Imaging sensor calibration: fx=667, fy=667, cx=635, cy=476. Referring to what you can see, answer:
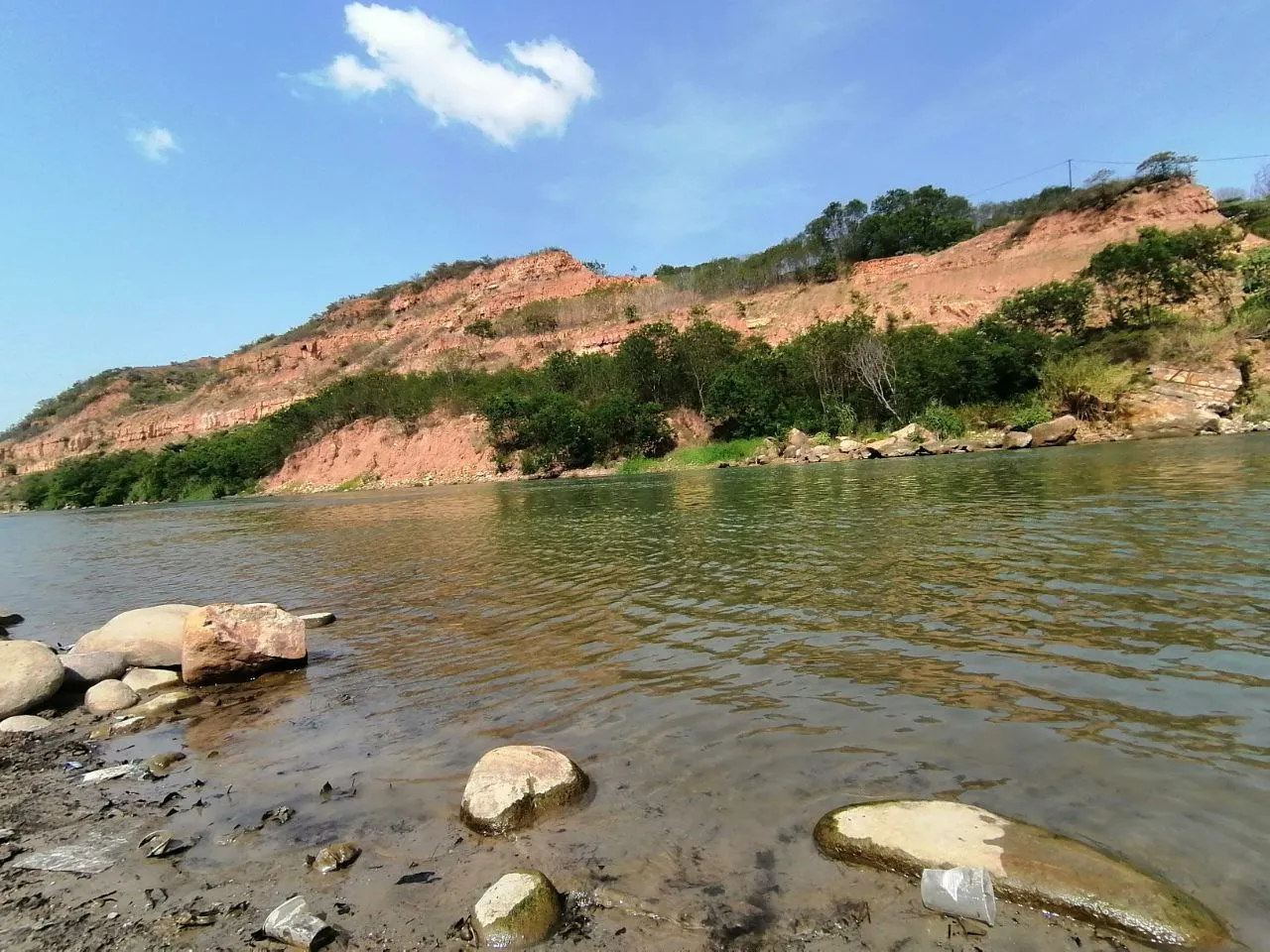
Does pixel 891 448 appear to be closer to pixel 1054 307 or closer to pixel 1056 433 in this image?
pixel 1056 433

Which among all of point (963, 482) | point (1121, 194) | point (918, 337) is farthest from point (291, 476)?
point (1121, 194)

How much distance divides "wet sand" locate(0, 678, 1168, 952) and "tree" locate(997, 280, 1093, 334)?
48883 millimetres

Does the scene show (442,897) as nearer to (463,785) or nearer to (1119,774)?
(463,785)

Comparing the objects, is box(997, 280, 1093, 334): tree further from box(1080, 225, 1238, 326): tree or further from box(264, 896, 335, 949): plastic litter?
box(264, 896, 335, 949): plastic litter

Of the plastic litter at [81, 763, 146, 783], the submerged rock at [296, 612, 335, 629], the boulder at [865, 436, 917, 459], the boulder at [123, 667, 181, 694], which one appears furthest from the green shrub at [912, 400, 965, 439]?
the plastic litter at [81, 763, 146, 783]

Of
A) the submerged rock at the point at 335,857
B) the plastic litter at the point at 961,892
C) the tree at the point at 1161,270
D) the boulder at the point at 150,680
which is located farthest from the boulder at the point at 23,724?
the tree at the point at 1161,270

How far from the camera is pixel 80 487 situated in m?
75.2

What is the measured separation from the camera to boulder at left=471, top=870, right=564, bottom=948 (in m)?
2.96

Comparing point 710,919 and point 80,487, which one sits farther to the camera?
point 80,487

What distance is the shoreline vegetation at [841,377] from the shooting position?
3934cm

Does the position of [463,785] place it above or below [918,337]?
below

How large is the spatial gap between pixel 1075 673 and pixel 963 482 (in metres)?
15.8

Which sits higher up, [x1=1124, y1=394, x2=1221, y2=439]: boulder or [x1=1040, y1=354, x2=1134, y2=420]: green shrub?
[x1=1040, y1=354, x2=1134, y2=420]: green shrub

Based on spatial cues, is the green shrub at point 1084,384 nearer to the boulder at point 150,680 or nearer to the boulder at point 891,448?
the boulder at point 891,448
